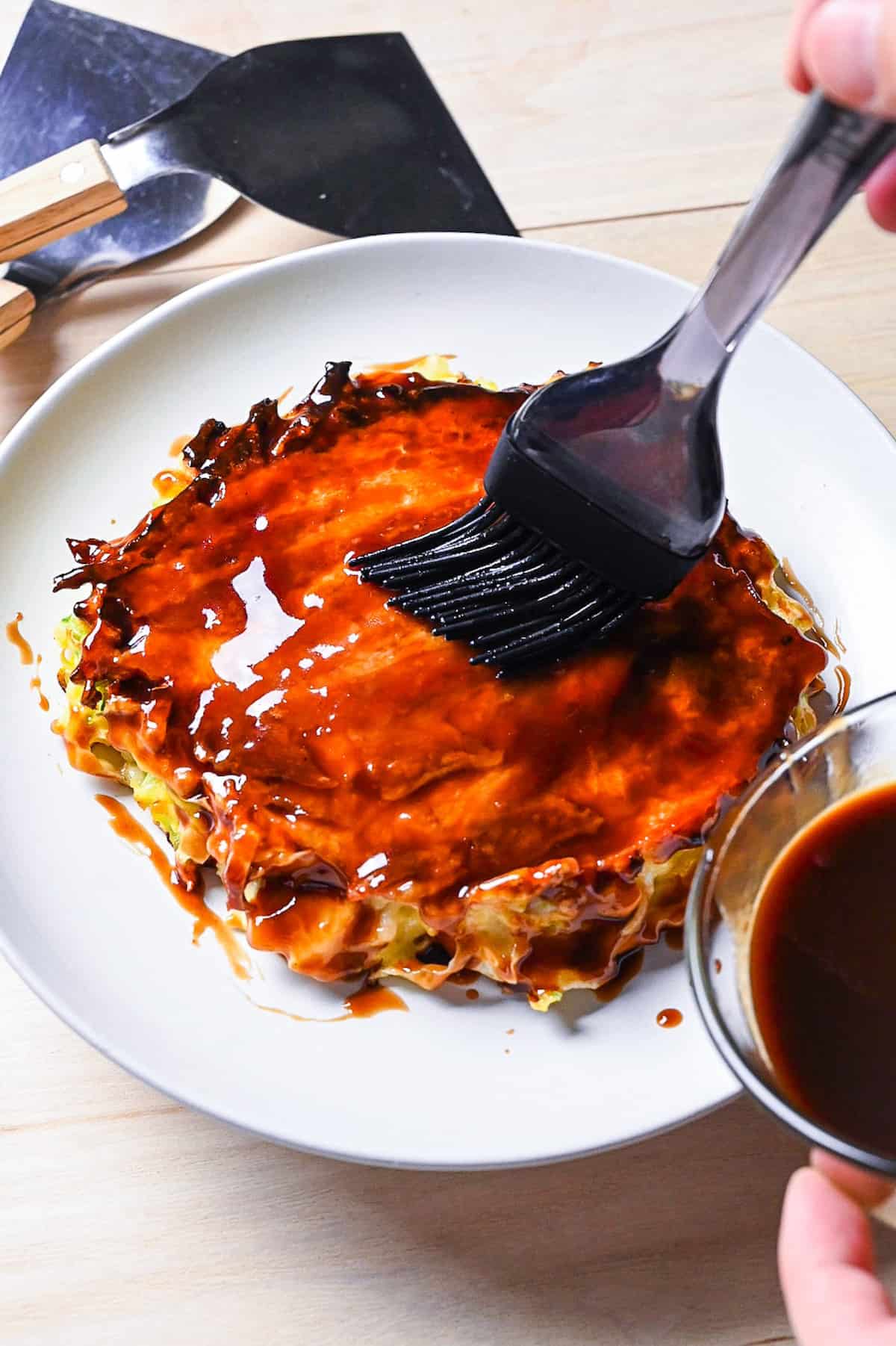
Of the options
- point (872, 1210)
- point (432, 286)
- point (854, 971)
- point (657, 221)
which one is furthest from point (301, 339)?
point (872, 1210)

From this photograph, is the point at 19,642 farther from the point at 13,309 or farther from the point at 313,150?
the point at 313,150

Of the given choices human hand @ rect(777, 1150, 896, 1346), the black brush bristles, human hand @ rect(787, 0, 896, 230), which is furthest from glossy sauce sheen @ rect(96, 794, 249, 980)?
human hand @ rect(787, 0, 896, 230)

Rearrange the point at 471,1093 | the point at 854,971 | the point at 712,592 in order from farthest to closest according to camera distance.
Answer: the point at 712,592
the point at 471,1093
the point at 854,971

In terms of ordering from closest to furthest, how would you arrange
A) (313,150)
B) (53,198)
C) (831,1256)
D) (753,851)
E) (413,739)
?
(831,1256)
(753,851)
(413,739)
(53,198)
(313,150)

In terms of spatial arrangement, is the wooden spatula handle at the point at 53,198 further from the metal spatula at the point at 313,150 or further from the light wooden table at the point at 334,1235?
the light wooden table at the point at 334,1235

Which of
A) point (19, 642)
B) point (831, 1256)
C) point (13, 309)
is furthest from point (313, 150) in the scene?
point (831, 1256)

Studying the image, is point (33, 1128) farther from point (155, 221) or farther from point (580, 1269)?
point (155, 221)

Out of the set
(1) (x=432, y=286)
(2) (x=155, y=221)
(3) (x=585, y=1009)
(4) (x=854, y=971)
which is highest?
(2) (x=155, y=221)
